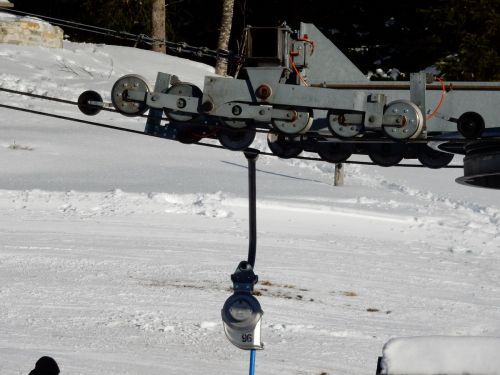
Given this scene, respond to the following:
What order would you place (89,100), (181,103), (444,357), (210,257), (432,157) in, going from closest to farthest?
(444,357)
(181,103)
(89,100)
(432,157)
(210,257)

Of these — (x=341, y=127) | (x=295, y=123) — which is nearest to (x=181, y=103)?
(x=295, y=123)

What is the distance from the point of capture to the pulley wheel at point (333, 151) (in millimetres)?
6097

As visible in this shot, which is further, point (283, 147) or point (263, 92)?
point (283, 147)

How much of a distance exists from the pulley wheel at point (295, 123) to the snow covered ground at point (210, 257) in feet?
10.8

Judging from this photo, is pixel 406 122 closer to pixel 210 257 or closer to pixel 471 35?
pixel 210 257

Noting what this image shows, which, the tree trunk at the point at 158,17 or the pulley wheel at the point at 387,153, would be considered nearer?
the pulley wheel at the point at 387,153

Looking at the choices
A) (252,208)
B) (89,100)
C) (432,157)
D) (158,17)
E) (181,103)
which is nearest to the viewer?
(252,208)

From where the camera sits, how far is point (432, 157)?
604 centimetres

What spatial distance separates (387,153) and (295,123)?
1.35 meters

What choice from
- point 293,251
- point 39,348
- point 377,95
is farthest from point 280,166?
point 377,95

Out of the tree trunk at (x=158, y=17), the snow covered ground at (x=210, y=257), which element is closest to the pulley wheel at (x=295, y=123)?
the snow covered ground at (x=210, y=257)

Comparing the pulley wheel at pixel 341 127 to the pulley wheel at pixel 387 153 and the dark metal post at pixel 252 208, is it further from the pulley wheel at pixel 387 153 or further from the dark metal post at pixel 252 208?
the pulley wheel at pixel 387 153

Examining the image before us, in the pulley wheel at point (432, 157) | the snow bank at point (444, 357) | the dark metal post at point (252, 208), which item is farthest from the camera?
the pulley wheel at point (432, 157)

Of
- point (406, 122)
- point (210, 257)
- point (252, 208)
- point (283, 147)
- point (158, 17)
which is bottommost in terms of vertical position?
point (210, 257)
